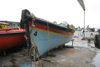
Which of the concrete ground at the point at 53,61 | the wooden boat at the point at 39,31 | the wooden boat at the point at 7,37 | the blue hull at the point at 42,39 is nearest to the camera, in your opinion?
the wooden boat at the point at 39,31

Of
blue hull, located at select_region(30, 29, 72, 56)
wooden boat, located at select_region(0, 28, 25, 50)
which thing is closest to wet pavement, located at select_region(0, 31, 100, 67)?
blue hull, located at select_region(30, 29, 72, 56)

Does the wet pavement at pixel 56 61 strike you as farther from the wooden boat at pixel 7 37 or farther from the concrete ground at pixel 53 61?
the wooden boat at pixel 7 37

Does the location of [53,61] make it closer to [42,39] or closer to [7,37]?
[42,39]

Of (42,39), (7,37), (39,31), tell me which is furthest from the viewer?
(7,37)

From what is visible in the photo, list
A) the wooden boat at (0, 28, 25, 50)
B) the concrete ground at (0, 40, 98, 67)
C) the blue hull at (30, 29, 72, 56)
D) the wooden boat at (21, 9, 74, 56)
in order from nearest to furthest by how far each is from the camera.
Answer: the wooden boat at (21, 9, 74, 56) < the concrete ground at (0, 40, 98, 67) < the blue hull at (30, 29, 72, 56) < the wooden boat at (0, 28, 25, 50)

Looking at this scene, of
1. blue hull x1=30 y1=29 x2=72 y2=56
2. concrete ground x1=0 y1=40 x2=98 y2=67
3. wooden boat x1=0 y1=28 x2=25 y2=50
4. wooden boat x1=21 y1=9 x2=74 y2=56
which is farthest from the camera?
wooden boat x1=0 y1=28 x2=25 y2=50

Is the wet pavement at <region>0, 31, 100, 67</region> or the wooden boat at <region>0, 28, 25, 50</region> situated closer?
the wet pavement at <region>0, 31, 100, 67</region>

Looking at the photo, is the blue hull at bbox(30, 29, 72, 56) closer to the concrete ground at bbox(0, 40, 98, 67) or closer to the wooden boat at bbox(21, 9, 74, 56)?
the wooden boat at bbox(21, 9, 74, 56)

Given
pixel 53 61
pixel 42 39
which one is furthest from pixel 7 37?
pixel 53 61

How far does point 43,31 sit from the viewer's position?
3957 millimetres

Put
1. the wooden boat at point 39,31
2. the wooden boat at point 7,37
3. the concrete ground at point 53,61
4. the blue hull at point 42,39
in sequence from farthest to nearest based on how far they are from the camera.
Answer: the wooden boat at point 7,37 → the blue hull at point 42,39 → the concrete ground at point 53,61 → the wooden boat at point 39,31

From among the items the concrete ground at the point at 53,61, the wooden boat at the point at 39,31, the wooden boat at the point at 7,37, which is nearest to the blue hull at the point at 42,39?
the wooden boat at the point at 39,31

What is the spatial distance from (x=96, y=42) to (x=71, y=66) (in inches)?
206

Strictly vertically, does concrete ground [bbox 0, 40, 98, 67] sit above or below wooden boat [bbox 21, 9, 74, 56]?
below
